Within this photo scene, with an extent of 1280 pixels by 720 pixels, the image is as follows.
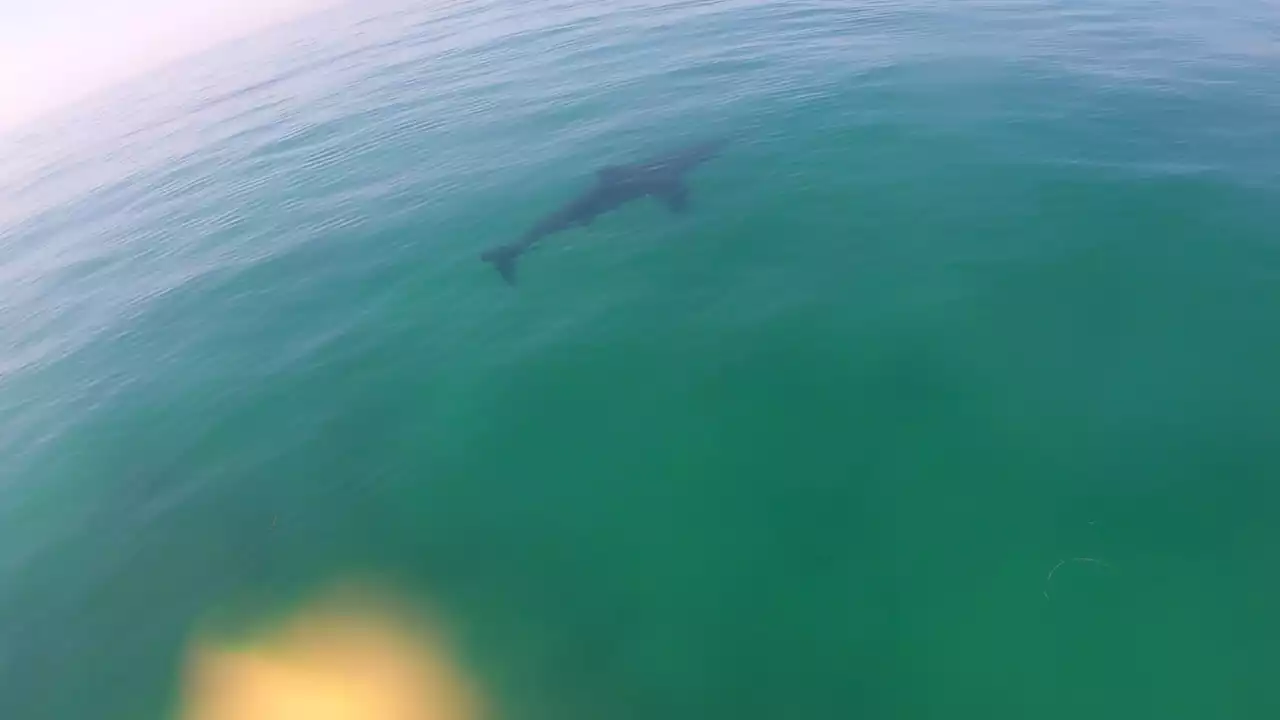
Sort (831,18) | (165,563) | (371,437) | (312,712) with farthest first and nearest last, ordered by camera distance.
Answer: (831,18) < (371,437) < (165,563) < (312,712)

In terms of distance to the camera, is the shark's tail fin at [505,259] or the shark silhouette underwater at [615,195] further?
the shark silhouette underwater at [615,195]

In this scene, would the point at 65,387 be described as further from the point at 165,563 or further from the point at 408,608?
the point at 408,608

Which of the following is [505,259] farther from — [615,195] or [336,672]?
[336,672]

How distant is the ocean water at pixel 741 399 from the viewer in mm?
27125

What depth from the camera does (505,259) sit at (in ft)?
167

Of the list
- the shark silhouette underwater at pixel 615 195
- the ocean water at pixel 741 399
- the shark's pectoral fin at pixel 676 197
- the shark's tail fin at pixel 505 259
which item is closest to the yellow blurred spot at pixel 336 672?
the ocean water at pixel 741 399

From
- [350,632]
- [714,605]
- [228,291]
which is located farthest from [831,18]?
[350,632]

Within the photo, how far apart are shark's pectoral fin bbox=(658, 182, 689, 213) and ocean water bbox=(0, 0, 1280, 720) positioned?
972mm

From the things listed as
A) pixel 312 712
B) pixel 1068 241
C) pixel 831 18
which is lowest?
pixel 312 712

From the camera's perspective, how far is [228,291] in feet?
182

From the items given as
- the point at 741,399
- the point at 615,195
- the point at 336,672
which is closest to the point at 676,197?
the point at 615,195

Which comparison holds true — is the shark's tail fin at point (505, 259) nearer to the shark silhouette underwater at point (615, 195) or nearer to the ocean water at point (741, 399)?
the shark silhouette underwater at point (615, 195)

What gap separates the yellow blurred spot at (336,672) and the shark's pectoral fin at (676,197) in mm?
34110

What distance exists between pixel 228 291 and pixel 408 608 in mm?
36793
